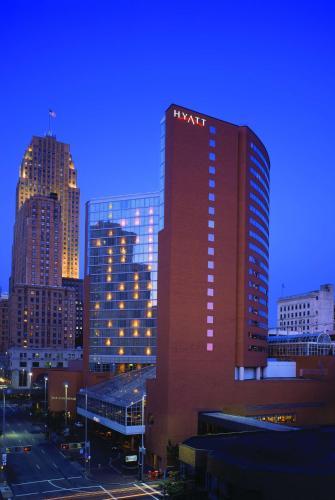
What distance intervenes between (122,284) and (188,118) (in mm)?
62925

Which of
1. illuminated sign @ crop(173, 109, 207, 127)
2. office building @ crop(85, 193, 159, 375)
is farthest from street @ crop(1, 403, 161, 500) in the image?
illuminated sign @ crop(173, 109, 207, 127)

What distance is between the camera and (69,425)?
4754 inches

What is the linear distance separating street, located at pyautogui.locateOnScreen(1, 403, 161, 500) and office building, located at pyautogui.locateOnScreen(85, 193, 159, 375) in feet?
150

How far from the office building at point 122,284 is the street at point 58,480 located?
45.7 meters

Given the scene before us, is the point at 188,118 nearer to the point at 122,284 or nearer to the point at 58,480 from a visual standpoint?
the point at 58,480

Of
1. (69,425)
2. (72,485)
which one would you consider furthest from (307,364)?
(72,485)

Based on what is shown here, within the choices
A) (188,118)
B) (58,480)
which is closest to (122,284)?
(188,118)

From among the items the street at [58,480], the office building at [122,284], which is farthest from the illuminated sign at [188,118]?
the street at [58,480]

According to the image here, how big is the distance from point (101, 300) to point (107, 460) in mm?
62369

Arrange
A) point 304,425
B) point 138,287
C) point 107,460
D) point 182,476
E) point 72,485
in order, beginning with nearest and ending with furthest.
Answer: point 182,476 → point 72,485 → point 107,460 → point 304,425 → point 138,287

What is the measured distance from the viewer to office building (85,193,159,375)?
145m

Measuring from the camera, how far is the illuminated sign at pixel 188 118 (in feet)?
307

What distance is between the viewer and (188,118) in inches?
3728

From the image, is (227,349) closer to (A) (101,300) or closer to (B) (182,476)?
(B) (182,476)
